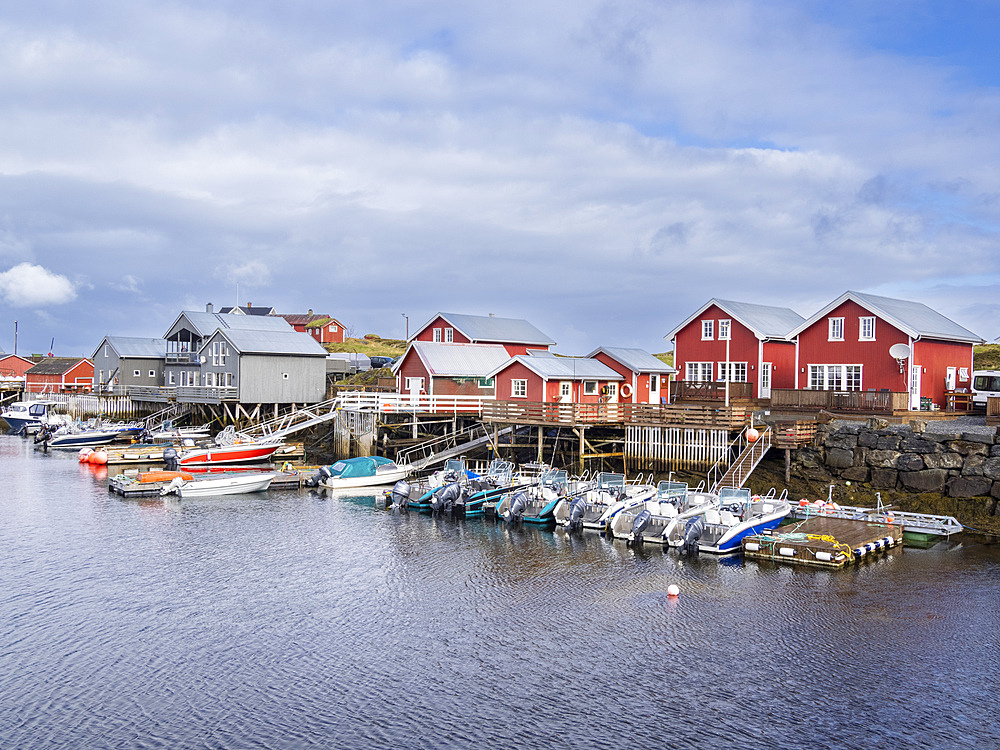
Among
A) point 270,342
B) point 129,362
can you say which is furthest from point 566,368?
point 129,362

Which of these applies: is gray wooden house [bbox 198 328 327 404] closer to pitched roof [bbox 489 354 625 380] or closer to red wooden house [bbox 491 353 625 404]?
pitched roof [bbox 489 354 625 380]

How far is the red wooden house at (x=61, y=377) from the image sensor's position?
282 ft

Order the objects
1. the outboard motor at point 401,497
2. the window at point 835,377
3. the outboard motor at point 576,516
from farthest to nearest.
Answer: the window at point 835,377, the outboard motor at point 401,497, the outboard motor at point 576,516

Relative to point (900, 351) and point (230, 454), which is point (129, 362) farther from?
point (900, 351)

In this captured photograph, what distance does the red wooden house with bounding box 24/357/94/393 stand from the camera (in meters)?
86.0

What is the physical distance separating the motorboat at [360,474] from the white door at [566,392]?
8792 mm

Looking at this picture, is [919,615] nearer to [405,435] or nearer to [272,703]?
[272,703]

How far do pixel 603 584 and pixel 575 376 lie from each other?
2047 centimetres

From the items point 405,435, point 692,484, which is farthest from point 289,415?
point 692,484

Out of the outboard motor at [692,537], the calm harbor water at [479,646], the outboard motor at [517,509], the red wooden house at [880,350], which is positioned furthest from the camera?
the red wooden house at [880,350]

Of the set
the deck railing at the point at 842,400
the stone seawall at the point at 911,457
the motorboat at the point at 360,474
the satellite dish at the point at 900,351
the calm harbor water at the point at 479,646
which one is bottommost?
the calm harbor water at the point at 479,646

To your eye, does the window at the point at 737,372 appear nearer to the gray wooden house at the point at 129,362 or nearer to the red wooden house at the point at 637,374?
the red wooden house at the point at 637,374

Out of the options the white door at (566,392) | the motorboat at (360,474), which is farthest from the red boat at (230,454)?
the white door at (566,392)

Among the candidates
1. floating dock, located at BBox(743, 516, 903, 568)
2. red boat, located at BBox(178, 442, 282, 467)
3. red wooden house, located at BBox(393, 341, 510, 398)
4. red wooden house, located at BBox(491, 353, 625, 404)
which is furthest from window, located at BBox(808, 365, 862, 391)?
red boat, located at BBox(178, 442, 282, 467)
